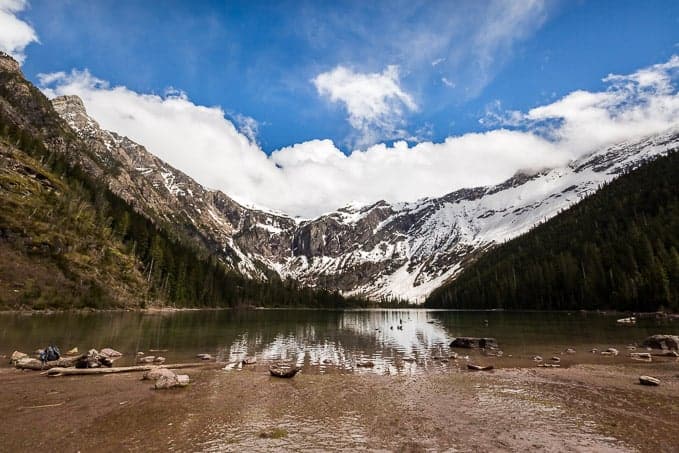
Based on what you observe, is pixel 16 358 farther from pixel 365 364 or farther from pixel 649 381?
pixel 649 381

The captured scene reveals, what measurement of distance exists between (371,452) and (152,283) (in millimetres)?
132302

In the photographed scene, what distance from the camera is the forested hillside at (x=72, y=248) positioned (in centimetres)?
8469

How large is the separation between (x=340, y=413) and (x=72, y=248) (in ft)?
362

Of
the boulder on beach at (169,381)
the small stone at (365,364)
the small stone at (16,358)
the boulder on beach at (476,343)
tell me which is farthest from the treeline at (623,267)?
the small stone at (16,358)

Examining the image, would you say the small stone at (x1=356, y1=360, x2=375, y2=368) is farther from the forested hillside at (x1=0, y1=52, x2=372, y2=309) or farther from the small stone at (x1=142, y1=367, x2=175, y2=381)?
the forested hillside at (x1=0, y1=52, x2=372, y2=309)

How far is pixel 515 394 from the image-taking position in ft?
65.5

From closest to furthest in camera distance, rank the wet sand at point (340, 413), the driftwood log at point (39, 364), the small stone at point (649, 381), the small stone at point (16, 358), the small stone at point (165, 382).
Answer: the wet sand at point (340, 413), the small stone at point (165, 382), the small stone at point (649, 381), the driftwood log at point (39, 364), the small stone at point (16, 358)

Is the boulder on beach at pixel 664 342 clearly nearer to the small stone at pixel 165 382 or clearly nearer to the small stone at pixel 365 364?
the small stone at pixel 365 364

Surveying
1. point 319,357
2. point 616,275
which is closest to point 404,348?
point 319,357

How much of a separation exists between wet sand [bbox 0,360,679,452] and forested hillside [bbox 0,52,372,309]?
76784 mm

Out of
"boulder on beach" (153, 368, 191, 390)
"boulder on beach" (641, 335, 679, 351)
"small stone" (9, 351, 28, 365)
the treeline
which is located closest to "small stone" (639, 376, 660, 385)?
"boulder on beach" (641, 335, 679, 351)

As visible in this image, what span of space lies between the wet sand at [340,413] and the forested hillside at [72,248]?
76.8 metres

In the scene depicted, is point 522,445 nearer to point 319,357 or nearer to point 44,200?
point 319,357

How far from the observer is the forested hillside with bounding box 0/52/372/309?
84.7 metres
